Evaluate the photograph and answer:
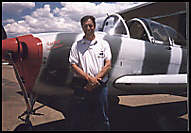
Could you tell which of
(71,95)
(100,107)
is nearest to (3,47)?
(71,95)

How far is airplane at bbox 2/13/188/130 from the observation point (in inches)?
94.6

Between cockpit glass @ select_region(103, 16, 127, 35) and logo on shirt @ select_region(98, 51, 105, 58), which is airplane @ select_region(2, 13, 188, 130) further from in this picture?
logo on shirt @ select_region(98, 51, 105, 58)

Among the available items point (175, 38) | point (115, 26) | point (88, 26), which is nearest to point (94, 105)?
point (88, 26)

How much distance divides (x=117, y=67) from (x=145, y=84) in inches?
21.8

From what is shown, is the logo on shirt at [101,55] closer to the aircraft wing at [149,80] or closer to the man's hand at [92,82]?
the man's hand at [92,82]

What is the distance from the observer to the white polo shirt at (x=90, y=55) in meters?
1.95

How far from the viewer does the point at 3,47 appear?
2170 millimetres

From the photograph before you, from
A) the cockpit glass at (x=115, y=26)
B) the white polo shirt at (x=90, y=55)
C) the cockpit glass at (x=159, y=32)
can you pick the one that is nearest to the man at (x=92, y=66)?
the white polo shirt at (x=90, y=55)

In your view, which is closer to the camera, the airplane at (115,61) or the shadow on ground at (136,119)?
the airplane at (115,61)

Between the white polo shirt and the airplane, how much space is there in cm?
61

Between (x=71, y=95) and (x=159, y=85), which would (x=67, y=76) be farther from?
(x=159, y=85)

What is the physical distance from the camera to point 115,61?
118 inches

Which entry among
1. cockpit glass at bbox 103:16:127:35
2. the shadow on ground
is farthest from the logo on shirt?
cockpit glass at bbox 103:16:127:35

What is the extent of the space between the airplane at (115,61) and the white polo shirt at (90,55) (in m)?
0.61
